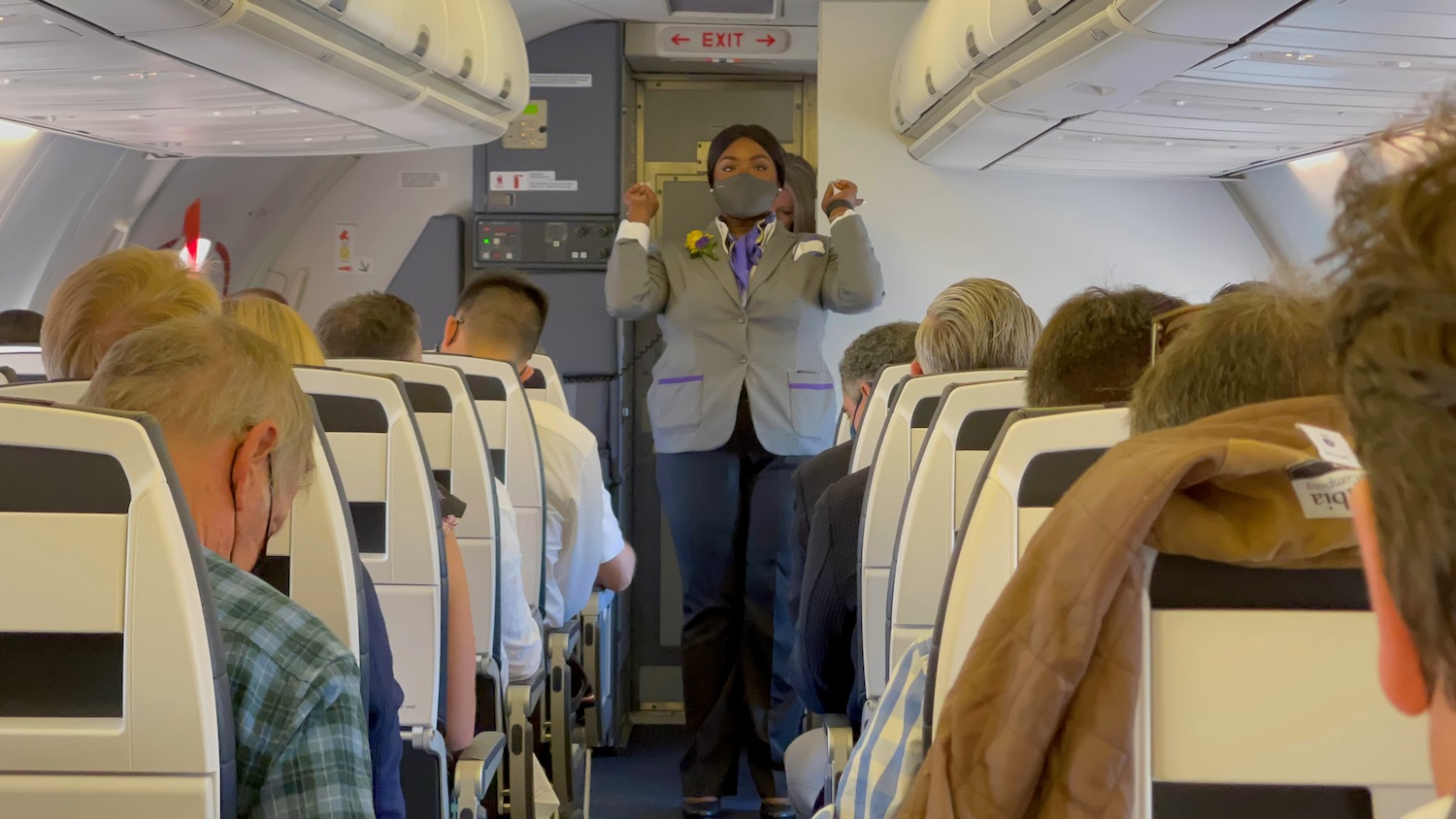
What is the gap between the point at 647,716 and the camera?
21.7 feet

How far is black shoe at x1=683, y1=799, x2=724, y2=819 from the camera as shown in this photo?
15.8 ft

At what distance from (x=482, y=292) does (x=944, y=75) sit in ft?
6.57

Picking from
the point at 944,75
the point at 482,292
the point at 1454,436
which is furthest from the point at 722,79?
the point at 1454,436

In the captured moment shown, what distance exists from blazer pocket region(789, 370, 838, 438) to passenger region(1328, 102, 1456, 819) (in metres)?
4.48

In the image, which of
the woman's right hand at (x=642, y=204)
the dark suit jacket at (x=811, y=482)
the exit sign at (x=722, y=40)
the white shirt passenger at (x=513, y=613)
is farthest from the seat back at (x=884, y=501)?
the exit sign at (x=722, y=40)

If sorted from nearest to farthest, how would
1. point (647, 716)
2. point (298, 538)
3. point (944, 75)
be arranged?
point (298, 538), point (944, 75), point (647, 716)

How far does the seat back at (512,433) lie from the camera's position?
3.54 metres

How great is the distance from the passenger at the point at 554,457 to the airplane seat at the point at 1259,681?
3061 mm

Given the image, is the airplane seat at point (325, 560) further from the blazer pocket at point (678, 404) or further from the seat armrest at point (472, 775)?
the blazer pocket at point (678, 404)

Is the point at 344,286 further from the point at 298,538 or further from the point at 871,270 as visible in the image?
the point at 298,538

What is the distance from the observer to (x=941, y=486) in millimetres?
2234

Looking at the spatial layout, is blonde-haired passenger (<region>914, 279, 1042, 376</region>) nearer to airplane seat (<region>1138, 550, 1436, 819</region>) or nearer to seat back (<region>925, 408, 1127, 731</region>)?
seat back (<region>925, 408, 1127, 731</region>)

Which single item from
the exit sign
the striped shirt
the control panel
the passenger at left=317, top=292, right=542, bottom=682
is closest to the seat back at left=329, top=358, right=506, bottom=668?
the passenger at left=317, top=292, right=542, bottom=682

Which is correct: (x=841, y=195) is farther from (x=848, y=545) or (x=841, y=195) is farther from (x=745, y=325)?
(x=848, y=545)
